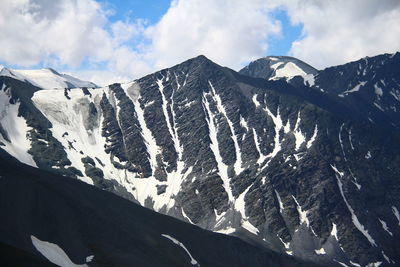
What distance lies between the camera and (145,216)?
19600 centimetres

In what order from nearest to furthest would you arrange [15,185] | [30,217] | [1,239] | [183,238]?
[1,239] < [30,217] < [15,185] < [183,238]

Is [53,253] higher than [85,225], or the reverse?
[85,225]

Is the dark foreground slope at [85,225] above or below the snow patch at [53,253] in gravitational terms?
above

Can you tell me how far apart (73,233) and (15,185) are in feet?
72.9

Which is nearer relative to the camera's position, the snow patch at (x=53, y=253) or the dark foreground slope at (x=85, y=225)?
the snow patch at (x=53, y=253)

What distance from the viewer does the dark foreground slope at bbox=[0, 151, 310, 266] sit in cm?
14038

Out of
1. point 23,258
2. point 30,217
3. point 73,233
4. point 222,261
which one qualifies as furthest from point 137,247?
point 23,258

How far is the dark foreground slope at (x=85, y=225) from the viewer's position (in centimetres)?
14038

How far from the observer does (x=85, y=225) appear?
15800 centimetres

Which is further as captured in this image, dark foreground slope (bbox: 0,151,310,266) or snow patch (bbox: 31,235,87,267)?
dark foreground slope (bbox: 0,151,310,266)

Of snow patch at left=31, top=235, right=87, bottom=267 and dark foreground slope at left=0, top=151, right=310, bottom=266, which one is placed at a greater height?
dark foreground slope at left=0, top=151, right=310, bottom=266

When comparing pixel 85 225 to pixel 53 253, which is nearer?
pixel 53 253

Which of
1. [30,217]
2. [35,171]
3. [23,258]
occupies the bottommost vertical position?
[23,258]

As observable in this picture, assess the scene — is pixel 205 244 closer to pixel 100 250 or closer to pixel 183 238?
pixel 183 238
